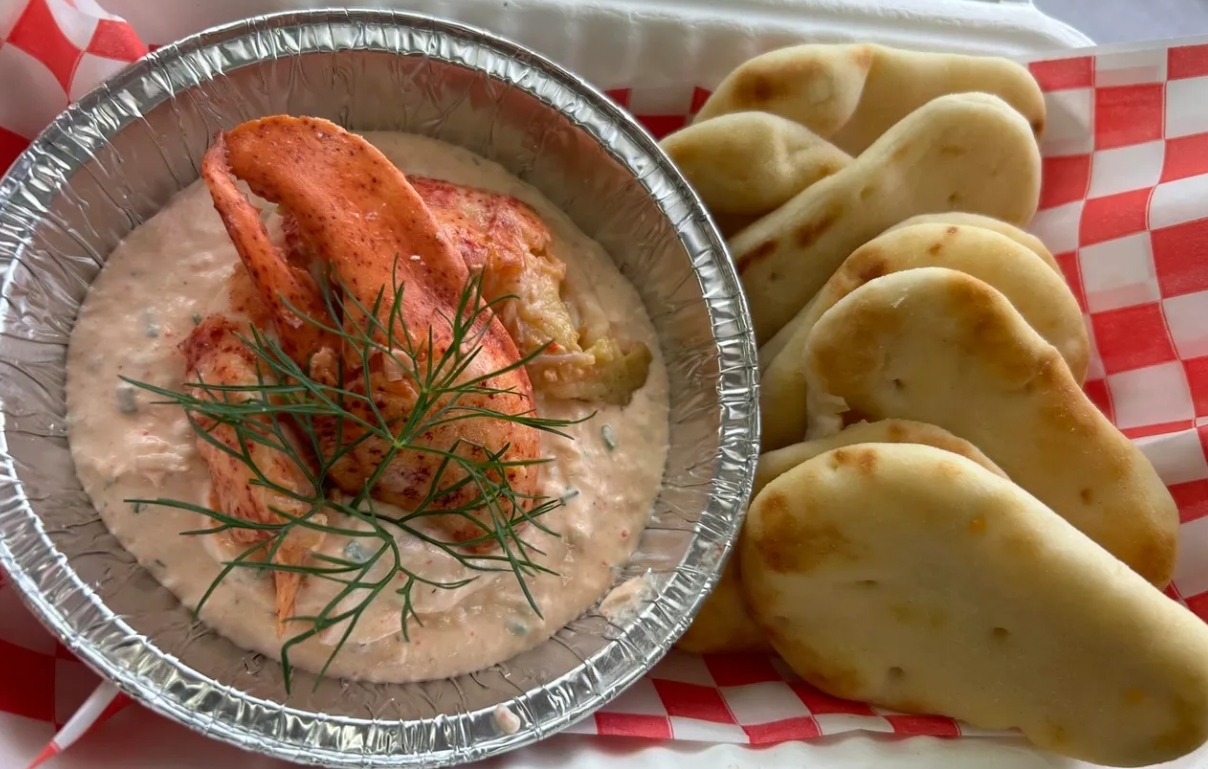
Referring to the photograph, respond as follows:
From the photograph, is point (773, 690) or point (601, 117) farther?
point (601, 117)

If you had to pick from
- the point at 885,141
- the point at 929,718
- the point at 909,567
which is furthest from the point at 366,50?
the point at 929,718

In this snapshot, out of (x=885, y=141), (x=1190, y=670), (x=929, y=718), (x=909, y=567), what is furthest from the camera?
(x=885, y=141)

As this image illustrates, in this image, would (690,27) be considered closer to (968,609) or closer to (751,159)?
(751,159)

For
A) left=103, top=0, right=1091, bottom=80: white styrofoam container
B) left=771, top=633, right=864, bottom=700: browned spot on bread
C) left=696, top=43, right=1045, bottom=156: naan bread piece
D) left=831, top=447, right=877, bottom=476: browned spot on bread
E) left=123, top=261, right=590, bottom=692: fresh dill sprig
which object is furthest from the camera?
left=103, top=0, right=1091, bottom=80: white styrofoam container

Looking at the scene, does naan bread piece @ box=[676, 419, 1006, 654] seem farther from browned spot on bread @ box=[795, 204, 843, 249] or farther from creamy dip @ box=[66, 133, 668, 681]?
browned spot on bread @ box=[795, 204, 843, 249]

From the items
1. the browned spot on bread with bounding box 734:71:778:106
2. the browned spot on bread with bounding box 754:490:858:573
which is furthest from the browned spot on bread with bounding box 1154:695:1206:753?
the browned spot on bread with bounding box 734:71:778:106

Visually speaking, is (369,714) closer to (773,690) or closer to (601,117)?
(773,690)

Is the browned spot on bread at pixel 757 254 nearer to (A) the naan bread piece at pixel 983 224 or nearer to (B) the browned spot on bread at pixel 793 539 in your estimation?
(A) the naan bread piece at pixel 983 224
